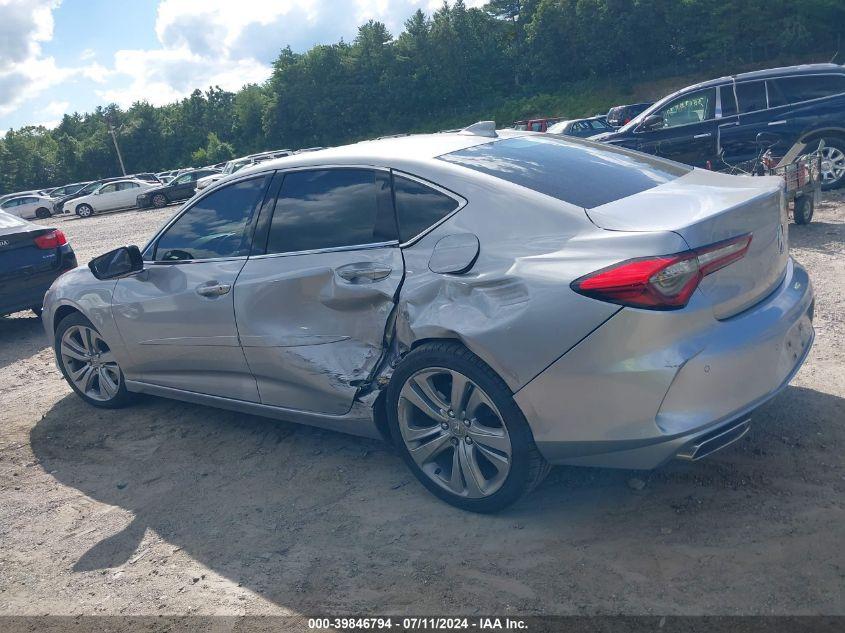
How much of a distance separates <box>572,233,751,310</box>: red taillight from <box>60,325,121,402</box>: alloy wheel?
3.74 m

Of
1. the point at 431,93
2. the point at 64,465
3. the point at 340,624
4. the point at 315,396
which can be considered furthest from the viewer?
the point at 431,93

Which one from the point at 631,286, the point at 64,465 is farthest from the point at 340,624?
the point at 64,465

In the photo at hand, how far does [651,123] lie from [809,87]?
228cm

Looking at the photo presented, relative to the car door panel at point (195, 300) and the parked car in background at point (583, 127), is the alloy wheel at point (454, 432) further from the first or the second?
the parked car in background at point (583, 127)

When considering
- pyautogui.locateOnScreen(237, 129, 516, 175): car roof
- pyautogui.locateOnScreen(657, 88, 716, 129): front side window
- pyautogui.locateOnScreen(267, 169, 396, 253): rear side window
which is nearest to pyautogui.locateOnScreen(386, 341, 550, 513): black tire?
pyautogui.locateOnScreen(267, 169, 396, 253): rear side window

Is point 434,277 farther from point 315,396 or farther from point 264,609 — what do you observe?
point 264,609

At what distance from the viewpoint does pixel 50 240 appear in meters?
8.37

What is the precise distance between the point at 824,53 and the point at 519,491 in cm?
5539

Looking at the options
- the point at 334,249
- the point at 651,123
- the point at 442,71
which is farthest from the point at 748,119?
the point at 442,71

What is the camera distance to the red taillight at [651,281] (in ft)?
9.35

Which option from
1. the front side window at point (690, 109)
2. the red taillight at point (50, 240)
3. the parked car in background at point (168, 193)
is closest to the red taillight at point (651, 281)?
the red taillight at point (50, 240)

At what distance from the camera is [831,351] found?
4824 millimetres

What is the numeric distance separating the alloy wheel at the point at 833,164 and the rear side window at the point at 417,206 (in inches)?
353

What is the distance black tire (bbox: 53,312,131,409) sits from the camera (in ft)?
17.6
